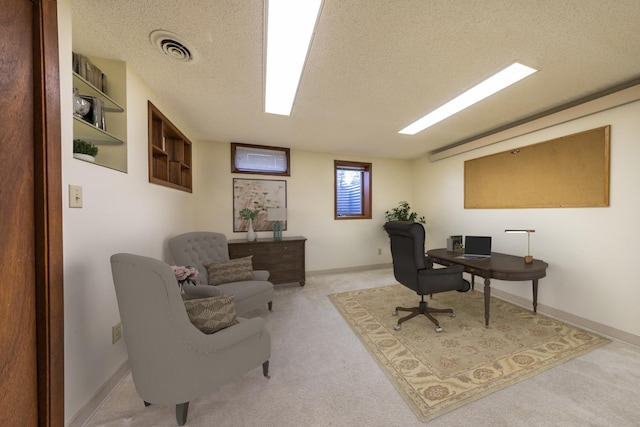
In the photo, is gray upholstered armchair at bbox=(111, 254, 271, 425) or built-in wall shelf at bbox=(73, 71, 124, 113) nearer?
gray upholstered armchair at bbox=(111, 254, 271, 425)

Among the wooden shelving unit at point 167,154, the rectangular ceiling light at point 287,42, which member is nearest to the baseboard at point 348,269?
the wooden shelving unit at point 167,154

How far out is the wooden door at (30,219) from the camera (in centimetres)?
93

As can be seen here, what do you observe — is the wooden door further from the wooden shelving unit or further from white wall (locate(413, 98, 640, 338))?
white wall (locate(413, 98, 640, 338))

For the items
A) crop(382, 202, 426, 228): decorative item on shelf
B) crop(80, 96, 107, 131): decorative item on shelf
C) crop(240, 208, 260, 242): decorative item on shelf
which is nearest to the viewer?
crop(80, 96, 107, 131): decorative item on shelf

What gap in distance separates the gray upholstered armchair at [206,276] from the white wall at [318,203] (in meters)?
A: 1.03

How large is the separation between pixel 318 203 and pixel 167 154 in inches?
106

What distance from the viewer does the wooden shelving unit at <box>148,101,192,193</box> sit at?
2311mm

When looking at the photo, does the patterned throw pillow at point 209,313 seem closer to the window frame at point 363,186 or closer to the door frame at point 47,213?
the door frame at point 47,213

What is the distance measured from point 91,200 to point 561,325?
4.57 meters

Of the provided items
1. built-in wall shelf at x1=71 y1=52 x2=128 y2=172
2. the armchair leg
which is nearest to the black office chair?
the armchair leg

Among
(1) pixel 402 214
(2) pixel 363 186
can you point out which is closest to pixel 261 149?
(2) pixel 363 186

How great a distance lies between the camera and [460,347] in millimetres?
2094

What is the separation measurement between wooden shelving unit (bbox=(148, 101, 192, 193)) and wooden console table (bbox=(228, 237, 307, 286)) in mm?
1217

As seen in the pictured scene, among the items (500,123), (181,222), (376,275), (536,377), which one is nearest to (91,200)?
(181,222)
